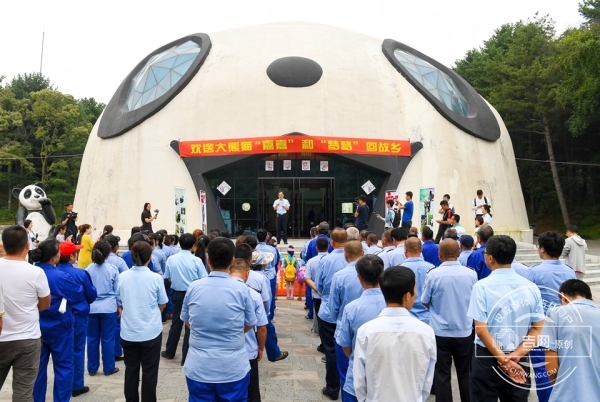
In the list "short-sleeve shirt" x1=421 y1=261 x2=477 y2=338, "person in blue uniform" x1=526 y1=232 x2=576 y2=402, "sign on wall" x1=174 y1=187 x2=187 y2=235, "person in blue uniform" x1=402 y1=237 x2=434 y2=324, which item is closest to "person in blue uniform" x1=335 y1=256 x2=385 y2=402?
"short-sleeve shirt" x1=421 y1=261 x2=477 y2=338

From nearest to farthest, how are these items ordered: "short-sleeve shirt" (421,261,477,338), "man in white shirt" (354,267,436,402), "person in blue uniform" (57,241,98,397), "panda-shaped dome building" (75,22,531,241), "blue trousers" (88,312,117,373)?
"man in white shirt" (354,267,436,402)
"short-sleeve shirt" (421,261,477,338)
"person in blue uniform" (57,241,98,397)
"blue trousers" (88,312,117,373)
"panda-shaped dome building" (75,22,531,241)

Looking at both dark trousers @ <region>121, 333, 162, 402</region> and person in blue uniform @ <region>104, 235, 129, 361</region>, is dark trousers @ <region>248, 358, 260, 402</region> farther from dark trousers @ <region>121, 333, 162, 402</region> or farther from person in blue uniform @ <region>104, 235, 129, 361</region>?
person in blue uniform @ <region>104, 235, 129, 361</region>

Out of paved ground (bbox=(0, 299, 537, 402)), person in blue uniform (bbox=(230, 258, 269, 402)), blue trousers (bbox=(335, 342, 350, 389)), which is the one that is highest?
person in blue uniform (bbox=(230, 258, 269, 402))

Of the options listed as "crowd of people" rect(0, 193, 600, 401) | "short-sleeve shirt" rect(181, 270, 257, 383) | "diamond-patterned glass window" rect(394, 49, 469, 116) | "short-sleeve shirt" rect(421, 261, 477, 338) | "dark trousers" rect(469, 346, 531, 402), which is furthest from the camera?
"diamond-patterned glass window" rect(394, 49, 469, 116)

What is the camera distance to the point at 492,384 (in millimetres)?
3301

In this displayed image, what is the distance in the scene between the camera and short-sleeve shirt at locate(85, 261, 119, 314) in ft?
18.2

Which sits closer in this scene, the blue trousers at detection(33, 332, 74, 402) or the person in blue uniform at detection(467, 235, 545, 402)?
the person in blue uniform at detection(467, 235, 545, 402)

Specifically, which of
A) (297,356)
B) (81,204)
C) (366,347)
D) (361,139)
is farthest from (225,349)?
(81,204)

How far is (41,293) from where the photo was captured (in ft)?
12.4

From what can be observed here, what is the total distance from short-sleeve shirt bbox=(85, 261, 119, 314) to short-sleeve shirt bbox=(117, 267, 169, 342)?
42.5 inches

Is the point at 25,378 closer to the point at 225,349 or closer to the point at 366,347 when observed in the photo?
the point at 225,349

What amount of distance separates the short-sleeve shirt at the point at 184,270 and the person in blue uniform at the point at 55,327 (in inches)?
68.8

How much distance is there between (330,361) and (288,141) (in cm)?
1117

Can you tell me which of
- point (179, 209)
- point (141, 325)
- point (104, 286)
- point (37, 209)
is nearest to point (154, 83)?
point (179, 209)
